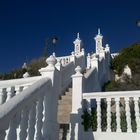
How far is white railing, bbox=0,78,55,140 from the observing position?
2.83 m

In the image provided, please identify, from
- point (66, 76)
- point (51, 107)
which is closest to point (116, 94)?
point (51, 107)

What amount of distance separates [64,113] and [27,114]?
370cm

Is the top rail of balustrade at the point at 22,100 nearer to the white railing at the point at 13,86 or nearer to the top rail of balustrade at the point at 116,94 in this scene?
the white railing at the point at 13,86

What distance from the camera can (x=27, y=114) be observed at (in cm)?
342

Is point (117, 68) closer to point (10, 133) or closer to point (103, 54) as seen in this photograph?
point (103, 54)

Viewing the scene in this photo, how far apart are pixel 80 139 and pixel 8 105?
101 inches

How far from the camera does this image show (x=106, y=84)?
14.2 m

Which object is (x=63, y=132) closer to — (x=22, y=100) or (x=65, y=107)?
(x=22, y=100)

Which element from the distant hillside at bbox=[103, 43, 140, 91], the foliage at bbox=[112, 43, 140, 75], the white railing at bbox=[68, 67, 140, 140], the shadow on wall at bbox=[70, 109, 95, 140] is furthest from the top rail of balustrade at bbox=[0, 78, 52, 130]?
the foliage at bbox=[112, 43, 140, 75]

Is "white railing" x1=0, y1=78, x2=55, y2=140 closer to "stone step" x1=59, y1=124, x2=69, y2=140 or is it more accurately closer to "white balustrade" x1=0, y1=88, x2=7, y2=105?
"white balustrade" x1=0, y1=88, x2=7, y2=105

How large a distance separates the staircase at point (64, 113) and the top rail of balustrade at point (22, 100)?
4.61 feet

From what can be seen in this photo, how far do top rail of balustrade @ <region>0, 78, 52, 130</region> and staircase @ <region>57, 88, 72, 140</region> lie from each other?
4.61 feet

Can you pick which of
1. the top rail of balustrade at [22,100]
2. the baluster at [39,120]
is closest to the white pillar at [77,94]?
the top rail of balustrade at [22,100]

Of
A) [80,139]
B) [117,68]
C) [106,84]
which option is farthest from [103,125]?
[117,68]
